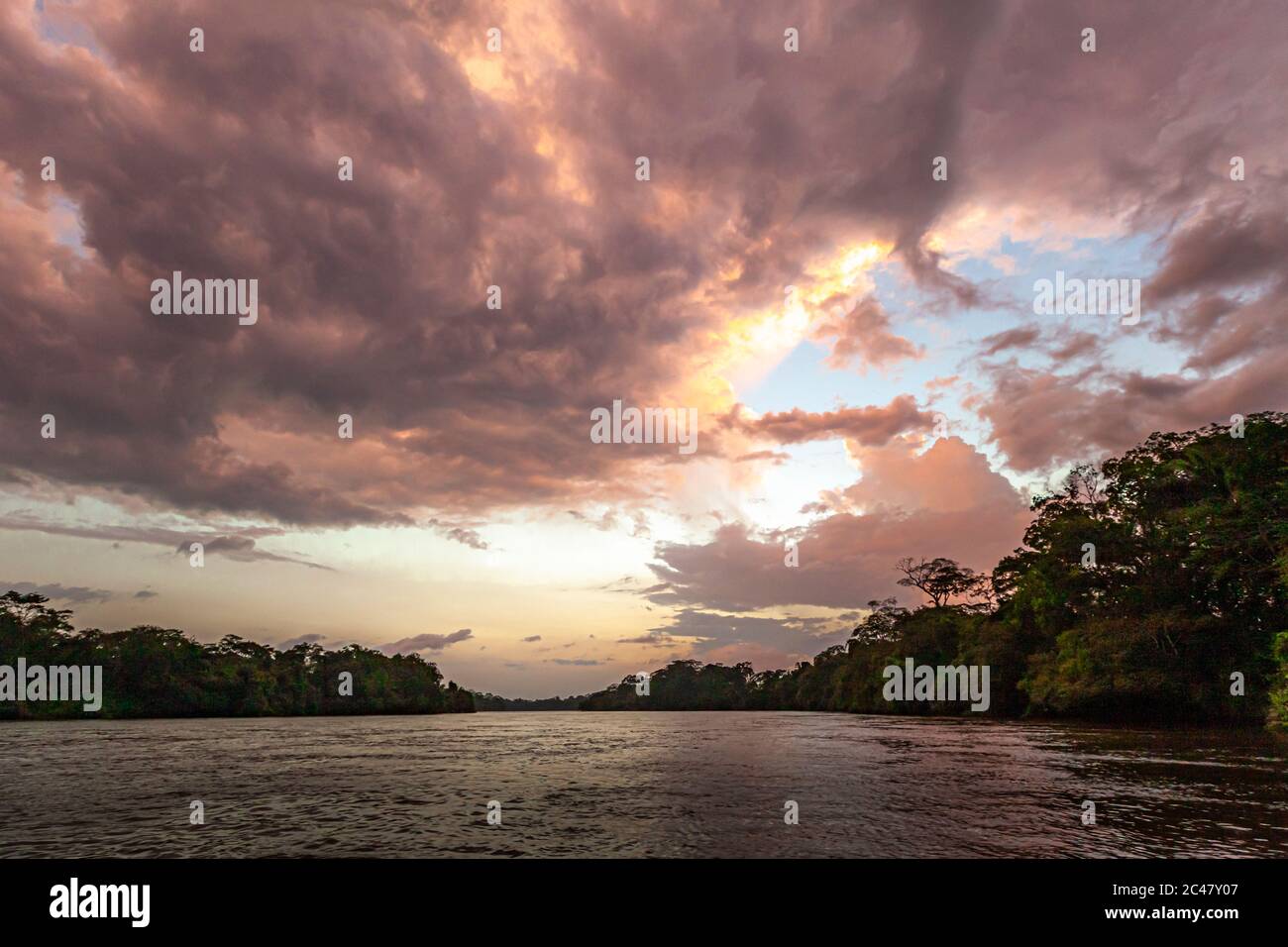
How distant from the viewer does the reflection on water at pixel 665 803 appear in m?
14.1

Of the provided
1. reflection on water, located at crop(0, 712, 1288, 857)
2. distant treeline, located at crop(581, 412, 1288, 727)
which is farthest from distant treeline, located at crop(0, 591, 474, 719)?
distant treeline, located at crop(581, 412, 1288, 727)

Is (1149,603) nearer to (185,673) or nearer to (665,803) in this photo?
(665,803)

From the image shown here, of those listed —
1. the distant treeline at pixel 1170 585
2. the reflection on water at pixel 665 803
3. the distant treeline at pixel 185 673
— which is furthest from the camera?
the distant treeline at pixel 185 673

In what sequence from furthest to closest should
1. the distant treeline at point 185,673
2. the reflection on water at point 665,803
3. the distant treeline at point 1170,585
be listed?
1. the distant treeline at point 185,673
2. the distant treeline at point 1170,585
3. the reflection on water at point 665,803

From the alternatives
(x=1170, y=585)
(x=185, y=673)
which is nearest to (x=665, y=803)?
(x=1170, y=585)

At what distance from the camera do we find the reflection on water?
14.1m

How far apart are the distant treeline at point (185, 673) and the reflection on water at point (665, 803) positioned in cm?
9042

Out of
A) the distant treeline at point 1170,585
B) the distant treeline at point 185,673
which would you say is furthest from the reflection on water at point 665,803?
the distant treeline at point 185,673

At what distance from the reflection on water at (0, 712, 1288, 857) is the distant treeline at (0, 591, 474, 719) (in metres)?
90.4

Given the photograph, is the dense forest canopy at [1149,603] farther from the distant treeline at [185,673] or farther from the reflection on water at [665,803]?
the reflection on water at [665,803]
